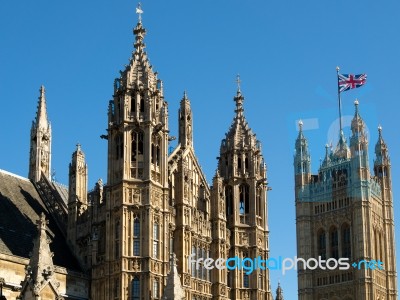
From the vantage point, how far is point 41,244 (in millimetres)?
53062

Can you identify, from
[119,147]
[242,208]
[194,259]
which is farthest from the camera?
[242,208]

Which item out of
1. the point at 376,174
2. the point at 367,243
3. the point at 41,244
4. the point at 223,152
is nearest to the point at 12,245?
the point at 41,244

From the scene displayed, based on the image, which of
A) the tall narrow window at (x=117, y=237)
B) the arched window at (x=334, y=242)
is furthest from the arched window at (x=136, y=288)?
the arched window at (x=334, y=242)

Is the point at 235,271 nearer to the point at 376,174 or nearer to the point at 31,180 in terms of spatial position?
the point at 31,180

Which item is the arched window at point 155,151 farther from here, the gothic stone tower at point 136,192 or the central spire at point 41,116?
the central spire at point 41,116

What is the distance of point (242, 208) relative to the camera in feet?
230

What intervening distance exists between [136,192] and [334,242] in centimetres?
12512

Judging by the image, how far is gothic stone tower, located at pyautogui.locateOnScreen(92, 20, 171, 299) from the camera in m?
58.1

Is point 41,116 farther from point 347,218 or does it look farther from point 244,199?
point 347,218

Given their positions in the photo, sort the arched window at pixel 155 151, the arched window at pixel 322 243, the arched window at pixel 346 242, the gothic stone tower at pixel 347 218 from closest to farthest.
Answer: the arched window at pixel 155 151, the gothic stone tower at pixel 347 218, the arched window at pixel 346 242, the arched window at pixel 322 243

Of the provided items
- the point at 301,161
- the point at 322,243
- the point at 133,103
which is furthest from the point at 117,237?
the point at 301,161

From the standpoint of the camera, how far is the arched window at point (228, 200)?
229ft

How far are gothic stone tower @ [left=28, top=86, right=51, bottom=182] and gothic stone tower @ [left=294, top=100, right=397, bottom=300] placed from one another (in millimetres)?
103488

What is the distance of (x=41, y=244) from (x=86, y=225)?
31.4ft
